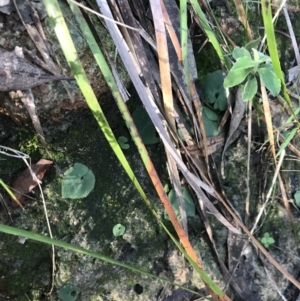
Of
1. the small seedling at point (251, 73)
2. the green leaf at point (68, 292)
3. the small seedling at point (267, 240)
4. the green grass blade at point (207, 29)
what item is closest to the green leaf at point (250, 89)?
the small seedling at point (251, 73)

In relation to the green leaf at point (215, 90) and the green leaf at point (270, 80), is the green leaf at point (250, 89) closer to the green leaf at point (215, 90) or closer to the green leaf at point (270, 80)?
the green leaf at point (270, 80)

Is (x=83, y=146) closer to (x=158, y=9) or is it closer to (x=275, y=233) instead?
(x=158, y=9)

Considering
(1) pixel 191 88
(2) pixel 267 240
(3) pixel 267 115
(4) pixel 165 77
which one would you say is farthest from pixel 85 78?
(2) pixel 267 240

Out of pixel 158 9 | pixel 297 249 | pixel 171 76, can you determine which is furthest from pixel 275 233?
pixel 158 9

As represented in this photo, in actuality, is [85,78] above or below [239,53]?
above

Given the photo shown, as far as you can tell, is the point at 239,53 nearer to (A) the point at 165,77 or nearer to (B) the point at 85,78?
(A) the point at 165,77

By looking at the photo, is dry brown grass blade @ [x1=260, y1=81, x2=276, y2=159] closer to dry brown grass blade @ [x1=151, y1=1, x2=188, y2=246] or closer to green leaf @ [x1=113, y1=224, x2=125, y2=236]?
dry brown grass blade @ [x1=151, y1=1, x2=188, y2=246]

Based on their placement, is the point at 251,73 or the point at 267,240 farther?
the point at 267,240
